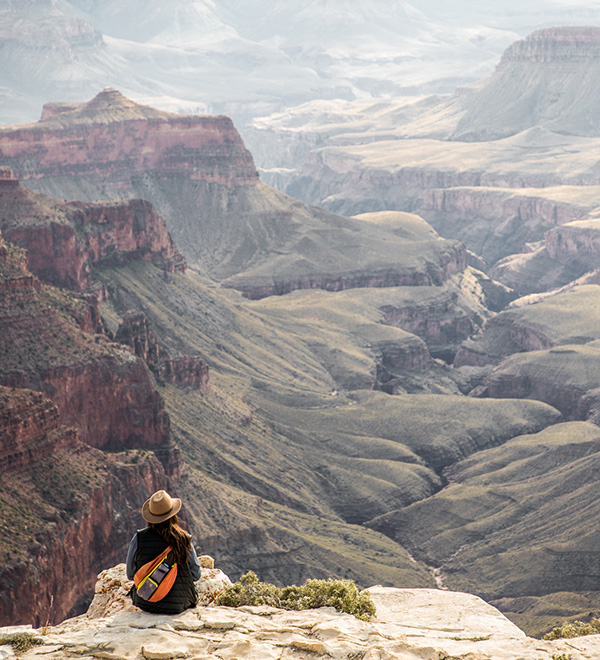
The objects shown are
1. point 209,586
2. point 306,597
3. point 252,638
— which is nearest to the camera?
point 252,638

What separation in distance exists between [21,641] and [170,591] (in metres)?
4.27

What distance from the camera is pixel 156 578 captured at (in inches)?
1182

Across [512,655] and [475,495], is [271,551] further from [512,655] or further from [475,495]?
[512,655]

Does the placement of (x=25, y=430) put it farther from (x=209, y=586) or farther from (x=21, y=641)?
(x=21, y=641)

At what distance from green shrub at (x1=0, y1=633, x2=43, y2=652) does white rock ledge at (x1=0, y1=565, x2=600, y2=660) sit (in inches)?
10.7

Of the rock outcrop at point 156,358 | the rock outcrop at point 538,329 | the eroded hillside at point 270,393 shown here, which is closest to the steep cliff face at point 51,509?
the eroded hillside at point 270,393

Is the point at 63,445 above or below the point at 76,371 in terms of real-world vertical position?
below

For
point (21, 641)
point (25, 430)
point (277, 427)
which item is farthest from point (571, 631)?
point (277, 427)

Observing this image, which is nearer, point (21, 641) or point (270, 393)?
point (21, 641)

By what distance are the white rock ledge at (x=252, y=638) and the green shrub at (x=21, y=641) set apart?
0.89ft

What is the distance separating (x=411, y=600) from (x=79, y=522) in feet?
72.1

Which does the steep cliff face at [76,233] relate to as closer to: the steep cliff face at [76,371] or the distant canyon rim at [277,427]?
the distant canyon rim at [277,427]

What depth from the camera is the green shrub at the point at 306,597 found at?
33469mm

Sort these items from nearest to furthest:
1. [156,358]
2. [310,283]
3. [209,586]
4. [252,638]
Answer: [252,638] → [209,586] → [156,358] → [310,283]
